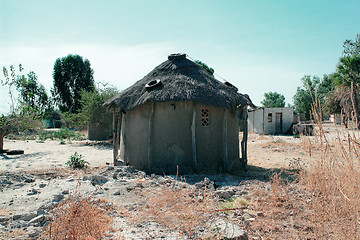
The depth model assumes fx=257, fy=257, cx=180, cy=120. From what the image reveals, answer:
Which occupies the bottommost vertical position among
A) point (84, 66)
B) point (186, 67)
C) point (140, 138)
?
point (140, 138)

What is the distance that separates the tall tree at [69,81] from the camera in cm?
3123

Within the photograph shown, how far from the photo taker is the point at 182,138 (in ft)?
25.6

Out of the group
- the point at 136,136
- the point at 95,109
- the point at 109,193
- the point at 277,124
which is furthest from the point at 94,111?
the point at 277,124

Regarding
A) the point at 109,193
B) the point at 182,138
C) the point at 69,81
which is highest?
the point at 69,81

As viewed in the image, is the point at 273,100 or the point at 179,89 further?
the point at 273,100

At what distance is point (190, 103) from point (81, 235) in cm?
529

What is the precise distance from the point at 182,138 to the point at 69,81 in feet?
91.2

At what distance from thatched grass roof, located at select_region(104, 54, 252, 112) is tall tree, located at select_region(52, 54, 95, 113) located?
2434 centimetres

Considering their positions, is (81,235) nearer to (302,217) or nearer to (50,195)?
(50,195)

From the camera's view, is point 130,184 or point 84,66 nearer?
point 130,184

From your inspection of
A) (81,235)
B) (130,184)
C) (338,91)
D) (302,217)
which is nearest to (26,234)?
(81,235)

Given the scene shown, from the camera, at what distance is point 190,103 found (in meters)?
7.84

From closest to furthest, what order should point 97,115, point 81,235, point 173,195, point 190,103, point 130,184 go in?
point 81,235 < point 173,195 < point 130,184 < point 190,103 < point 97,115

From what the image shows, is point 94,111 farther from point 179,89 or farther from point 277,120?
point 277,120
